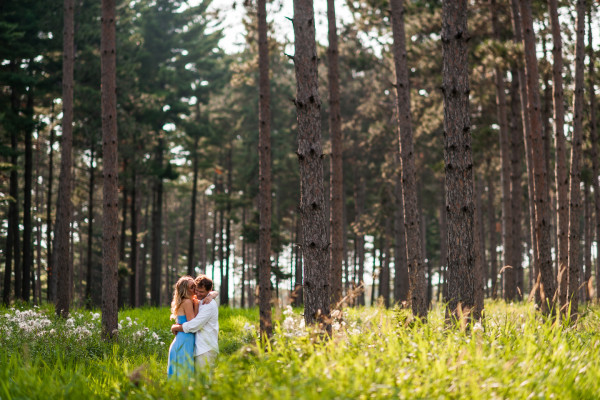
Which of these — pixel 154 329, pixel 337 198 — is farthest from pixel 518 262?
pixel 154 329

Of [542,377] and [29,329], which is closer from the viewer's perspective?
[542,377]

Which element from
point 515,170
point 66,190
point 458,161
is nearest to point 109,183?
point 66,190

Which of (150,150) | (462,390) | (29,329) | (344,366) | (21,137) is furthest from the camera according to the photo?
(150,150)

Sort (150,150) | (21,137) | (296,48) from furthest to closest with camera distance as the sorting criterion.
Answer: (150,150), (21,137), (296,48)

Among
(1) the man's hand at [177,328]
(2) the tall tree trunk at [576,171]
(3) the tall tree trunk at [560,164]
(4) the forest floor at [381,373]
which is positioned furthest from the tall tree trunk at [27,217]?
(2) the tall tree trunk at [576,171]

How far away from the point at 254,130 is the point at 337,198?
79.1 feet

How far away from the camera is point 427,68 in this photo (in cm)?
1942

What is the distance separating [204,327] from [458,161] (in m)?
4.00

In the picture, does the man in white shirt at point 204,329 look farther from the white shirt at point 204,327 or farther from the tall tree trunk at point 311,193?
the tall tree trunk at point 311,193

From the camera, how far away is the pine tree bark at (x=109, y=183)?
33.4 ft

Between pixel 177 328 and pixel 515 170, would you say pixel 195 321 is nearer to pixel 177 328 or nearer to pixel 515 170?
pixel 177 328

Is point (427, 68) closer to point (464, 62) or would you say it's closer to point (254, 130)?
point (464, 62)

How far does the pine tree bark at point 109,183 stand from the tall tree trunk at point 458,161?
20.2ft

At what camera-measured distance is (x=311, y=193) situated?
6832mm
